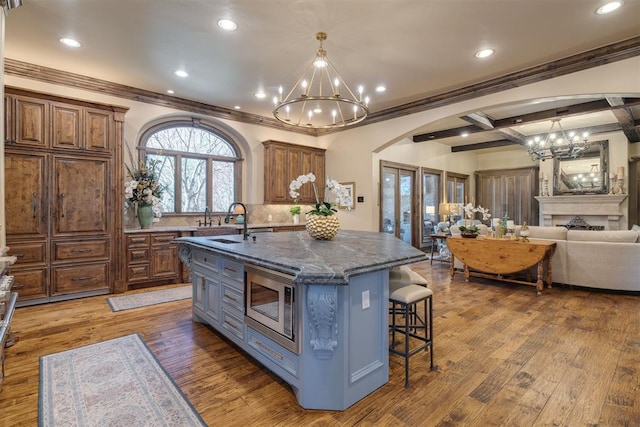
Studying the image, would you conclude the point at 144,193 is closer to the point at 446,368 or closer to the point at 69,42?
the point at 69,42

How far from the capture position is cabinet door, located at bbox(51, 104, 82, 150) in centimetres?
387

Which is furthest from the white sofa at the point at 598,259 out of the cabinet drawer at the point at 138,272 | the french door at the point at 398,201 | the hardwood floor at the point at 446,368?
the cabinet drawer at the point at 138,272

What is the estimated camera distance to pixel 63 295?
395cm

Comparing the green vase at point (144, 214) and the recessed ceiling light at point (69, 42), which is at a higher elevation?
the recessed ceiling light at point (69, 42)

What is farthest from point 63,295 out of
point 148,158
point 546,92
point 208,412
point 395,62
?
point 546,92

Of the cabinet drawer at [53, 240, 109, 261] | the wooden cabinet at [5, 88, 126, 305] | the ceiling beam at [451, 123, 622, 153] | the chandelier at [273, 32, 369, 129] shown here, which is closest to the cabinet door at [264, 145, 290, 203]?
the chandelier at [273, 32, 369, 129]

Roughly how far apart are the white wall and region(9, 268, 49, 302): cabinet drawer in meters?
2.14

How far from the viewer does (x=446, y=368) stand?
2.35 m

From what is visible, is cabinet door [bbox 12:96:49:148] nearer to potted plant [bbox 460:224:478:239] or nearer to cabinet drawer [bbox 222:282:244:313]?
cabinet drawer [bbox 222:282:244:313]

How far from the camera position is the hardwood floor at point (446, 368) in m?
1.82

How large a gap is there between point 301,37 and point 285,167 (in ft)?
10.5

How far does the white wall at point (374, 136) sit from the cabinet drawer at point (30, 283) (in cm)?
214

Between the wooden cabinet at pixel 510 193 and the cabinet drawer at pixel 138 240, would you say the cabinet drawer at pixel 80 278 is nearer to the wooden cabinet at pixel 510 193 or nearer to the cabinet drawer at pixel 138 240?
the cabinet drawer at pixel 138 240

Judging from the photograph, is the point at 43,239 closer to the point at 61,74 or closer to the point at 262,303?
the point at 61,74
